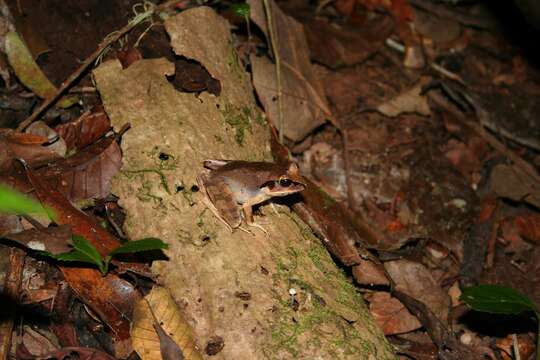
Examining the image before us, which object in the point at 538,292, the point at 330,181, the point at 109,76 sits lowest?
the point at 538,292

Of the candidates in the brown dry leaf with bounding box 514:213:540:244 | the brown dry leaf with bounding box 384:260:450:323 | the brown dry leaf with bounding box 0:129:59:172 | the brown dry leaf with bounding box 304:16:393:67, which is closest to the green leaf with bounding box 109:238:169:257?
the brown dry leaf with bounding box 0:129:59:172

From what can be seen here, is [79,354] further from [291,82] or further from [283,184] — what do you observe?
[291,82]

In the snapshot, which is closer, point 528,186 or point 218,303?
point 218,303

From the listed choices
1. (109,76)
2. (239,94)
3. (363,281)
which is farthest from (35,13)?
(363,281)

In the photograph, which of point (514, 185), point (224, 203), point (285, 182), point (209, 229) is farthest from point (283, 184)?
point (514, 185)

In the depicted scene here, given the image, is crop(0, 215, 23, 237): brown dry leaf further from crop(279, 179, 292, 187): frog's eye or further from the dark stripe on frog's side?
crop(279, 179, 292, 187): frog's eye

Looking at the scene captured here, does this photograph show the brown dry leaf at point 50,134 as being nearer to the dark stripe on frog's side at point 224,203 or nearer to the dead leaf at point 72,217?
the dead leaf at point 72,217

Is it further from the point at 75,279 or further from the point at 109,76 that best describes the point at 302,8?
the point at 75,279

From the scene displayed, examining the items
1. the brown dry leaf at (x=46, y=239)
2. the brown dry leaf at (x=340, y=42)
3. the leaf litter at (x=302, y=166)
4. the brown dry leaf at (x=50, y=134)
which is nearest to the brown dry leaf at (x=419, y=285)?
the leaf litter at (x=302, y=166)
